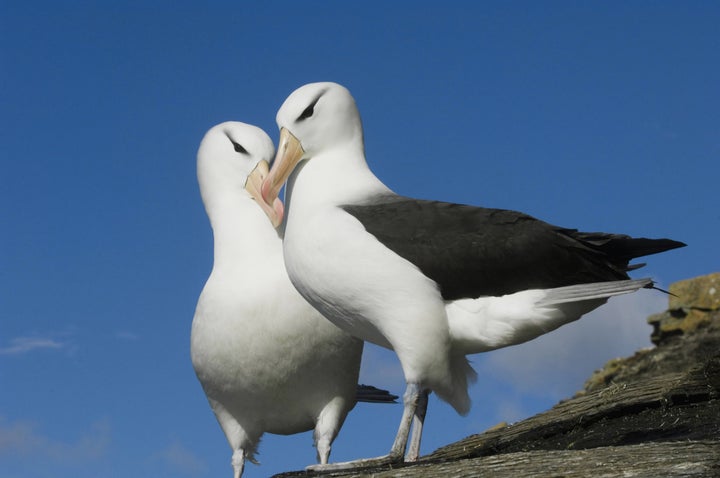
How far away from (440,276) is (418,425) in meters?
1.35

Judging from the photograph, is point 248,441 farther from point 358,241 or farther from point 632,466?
point 632,466

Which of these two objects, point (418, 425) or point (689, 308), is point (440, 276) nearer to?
point (418, 425)

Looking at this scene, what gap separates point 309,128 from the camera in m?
9.01

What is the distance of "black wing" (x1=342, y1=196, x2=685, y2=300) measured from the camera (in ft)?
26.0

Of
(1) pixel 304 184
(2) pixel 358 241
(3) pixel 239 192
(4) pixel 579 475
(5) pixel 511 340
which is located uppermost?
(3) pixel 239 192

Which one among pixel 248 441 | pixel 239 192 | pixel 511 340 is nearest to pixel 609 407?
pixel 511 340

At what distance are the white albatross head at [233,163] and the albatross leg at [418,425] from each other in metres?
3.15

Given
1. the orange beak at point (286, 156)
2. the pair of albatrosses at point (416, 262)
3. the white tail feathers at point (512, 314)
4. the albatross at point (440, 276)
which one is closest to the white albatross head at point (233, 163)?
the pair of albatrosses at point (416, 262)

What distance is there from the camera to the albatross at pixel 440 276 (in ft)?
25.6

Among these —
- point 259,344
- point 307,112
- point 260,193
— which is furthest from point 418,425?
point 260,193

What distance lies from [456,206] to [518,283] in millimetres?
840

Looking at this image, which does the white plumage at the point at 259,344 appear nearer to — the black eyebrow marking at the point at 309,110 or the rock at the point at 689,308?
the black eyebrow marking at the point at 309,110

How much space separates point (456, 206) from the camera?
8.41m

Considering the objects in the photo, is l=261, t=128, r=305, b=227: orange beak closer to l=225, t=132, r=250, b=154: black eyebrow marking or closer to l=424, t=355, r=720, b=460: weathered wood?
l=225, t=132, r=250, b=154: black eyebrow marking
